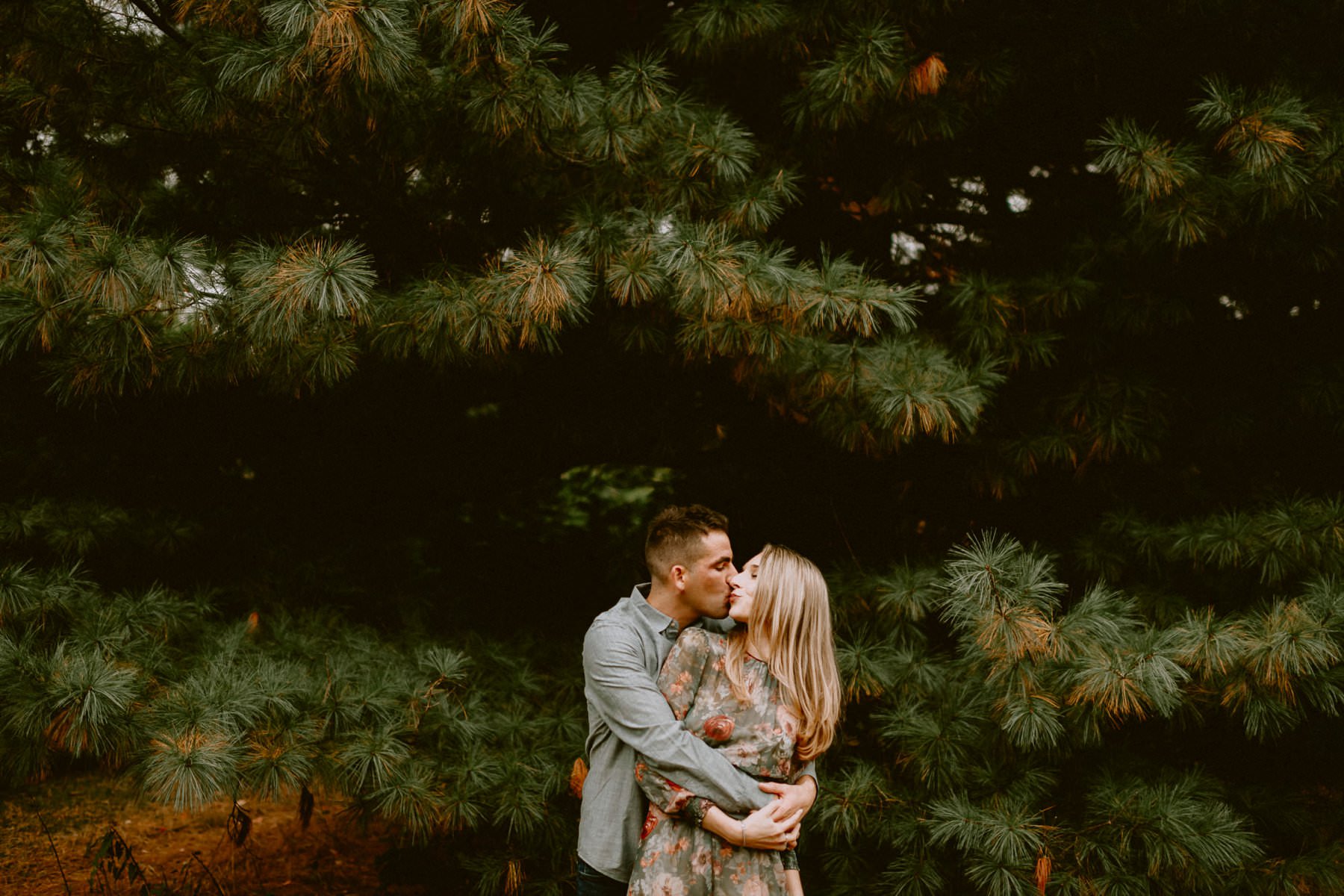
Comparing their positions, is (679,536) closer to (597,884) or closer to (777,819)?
(777,819)

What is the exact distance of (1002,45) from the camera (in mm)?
3336

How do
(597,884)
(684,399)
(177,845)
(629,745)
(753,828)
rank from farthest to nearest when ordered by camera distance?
(177,845) < (684,399) < (597,884) < (629,745) < (753,828)

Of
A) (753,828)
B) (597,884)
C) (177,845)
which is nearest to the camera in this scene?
(753,828)

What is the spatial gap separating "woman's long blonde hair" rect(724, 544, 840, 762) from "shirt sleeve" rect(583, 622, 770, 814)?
6.2 inches

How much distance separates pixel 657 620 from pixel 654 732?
1.15 feet

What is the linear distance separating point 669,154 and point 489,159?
1.98ft

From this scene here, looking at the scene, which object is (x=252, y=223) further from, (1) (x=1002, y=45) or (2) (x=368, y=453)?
(1) (x=1002, y=45)

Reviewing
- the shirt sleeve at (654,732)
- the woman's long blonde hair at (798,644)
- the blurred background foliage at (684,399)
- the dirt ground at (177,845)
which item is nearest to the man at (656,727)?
the shirt sleeve at (654,732)

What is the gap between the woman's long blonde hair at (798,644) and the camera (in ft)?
A: 6.81

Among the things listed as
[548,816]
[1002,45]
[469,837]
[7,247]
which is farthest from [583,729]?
[1002,45]

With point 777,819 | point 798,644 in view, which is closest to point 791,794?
point 777,819

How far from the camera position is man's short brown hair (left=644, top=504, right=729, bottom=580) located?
2207mm

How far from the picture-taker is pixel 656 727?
196cm

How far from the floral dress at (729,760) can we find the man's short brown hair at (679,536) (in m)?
0.20
